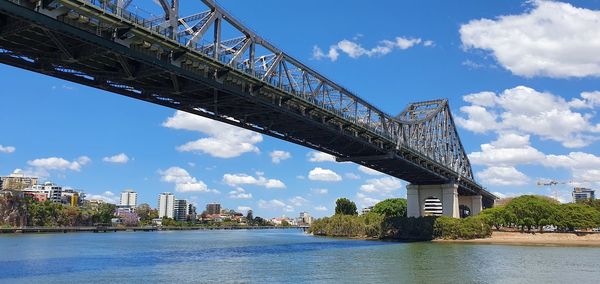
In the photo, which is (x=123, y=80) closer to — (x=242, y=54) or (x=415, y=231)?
(x=242, y=54)

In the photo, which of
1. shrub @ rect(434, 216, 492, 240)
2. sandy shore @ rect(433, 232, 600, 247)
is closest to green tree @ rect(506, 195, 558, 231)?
sandy shore @ rect(433, 232, 600, 247)

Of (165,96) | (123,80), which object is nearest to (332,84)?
(165,96)

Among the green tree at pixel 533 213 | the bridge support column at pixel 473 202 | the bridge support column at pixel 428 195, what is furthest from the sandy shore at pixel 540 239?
the bridge support column at pixel 473 202

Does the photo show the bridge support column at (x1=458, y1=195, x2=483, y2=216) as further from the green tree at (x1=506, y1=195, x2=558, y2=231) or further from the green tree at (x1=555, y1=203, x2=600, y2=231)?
the green tree at (x1=555, y1=203, x2=600, y2=231)

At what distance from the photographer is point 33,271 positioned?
39219mm

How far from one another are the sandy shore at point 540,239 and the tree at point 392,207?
51.0 metres

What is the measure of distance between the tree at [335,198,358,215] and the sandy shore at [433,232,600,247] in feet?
205

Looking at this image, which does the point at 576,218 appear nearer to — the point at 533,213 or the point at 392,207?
the point at 533,213

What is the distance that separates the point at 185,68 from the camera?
38.7m

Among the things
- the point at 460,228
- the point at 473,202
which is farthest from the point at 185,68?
the point at 473,202

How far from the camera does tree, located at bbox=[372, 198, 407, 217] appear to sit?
5782 inches

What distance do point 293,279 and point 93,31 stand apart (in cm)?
2059

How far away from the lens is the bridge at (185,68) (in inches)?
1192

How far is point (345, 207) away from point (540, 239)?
71176 mm
